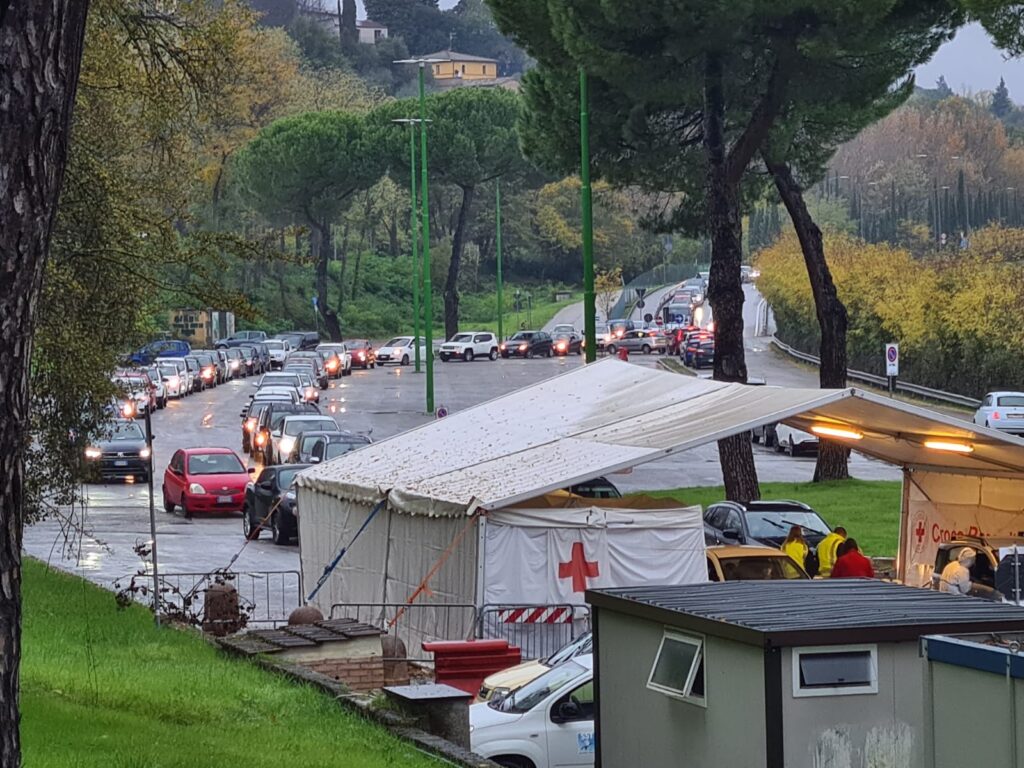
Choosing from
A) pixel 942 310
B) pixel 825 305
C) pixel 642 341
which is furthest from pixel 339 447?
pixel 642 341

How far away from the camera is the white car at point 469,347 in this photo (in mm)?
91812

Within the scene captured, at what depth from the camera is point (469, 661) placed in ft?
53.0

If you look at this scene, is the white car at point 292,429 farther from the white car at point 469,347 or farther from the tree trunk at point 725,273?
the white car at point 469,347

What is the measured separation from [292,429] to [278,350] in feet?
159

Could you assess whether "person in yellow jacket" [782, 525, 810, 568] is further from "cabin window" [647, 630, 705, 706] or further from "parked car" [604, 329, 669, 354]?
"parked car" [604, 329, 669, 354]

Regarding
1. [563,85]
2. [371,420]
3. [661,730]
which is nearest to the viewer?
[661,730]

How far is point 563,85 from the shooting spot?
38312 millimetres

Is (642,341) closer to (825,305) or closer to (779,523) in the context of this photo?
(825,305)

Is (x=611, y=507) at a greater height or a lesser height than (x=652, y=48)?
lesser

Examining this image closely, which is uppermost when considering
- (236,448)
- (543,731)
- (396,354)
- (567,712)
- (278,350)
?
(567,712)

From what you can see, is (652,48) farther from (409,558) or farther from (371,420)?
(371,420)

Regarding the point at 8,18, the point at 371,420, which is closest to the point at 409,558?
the point at 8,18

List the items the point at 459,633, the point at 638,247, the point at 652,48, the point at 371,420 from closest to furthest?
the point at 459,633
the point at 652,48
the point at 371,420
the point at 638,247

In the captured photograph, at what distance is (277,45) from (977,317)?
8311cm
